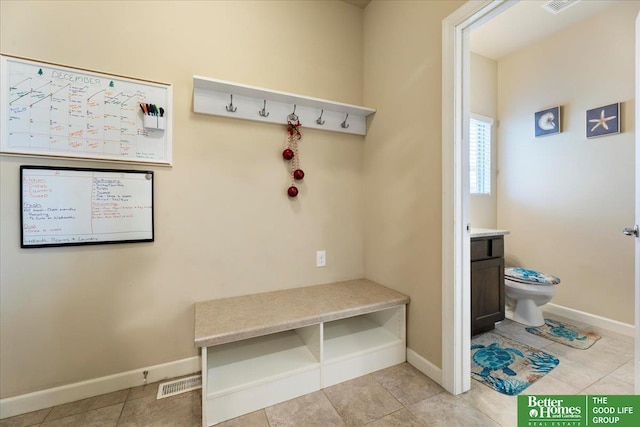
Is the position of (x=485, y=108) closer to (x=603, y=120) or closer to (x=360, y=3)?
(x=603, y=120)

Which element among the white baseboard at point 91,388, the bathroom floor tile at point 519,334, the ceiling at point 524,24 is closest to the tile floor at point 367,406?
the white baseboard at point 91,388

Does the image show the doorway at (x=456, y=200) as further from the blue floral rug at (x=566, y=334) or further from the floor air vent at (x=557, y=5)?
the floor air vent at (x=557, y=5)

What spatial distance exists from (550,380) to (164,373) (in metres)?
2.34

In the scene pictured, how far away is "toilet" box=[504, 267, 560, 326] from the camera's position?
2199mm

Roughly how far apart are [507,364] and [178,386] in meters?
2.08

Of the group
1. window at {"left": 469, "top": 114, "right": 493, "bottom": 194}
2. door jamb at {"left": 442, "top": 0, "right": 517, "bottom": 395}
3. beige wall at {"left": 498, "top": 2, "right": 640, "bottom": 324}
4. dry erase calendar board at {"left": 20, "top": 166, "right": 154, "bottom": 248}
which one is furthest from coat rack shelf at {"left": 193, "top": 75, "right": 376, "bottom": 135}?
beige wall at {"left": 498, "top": 2, "right": 640, "bottom": 324}

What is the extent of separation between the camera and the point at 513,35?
2.58m

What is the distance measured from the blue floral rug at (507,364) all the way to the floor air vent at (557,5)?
2.73m

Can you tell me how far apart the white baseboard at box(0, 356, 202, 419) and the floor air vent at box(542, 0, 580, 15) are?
3.76 metres

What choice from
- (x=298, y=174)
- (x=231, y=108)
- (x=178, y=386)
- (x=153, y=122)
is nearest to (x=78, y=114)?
(x=153, y=122)

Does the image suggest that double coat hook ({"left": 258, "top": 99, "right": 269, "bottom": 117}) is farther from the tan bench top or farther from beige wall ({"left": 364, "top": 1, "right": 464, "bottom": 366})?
the tan bench top

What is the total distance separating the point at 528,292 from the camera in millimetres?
2232

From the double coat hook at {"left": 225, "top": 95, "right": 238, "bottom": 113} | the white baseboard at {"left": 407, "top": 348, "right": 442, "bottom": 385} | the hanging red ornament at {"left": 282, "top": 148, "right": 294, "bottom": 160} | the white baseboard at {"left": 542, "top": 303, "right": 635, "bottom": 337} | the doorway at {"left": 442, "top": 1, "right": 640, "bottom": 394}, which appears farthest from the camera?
the white baseboard at {"left": 542, "top": 303, "right": 635, "bottom": 337}

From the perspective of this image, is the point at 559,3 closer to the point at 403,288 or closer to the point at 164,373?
the point at 403,288
